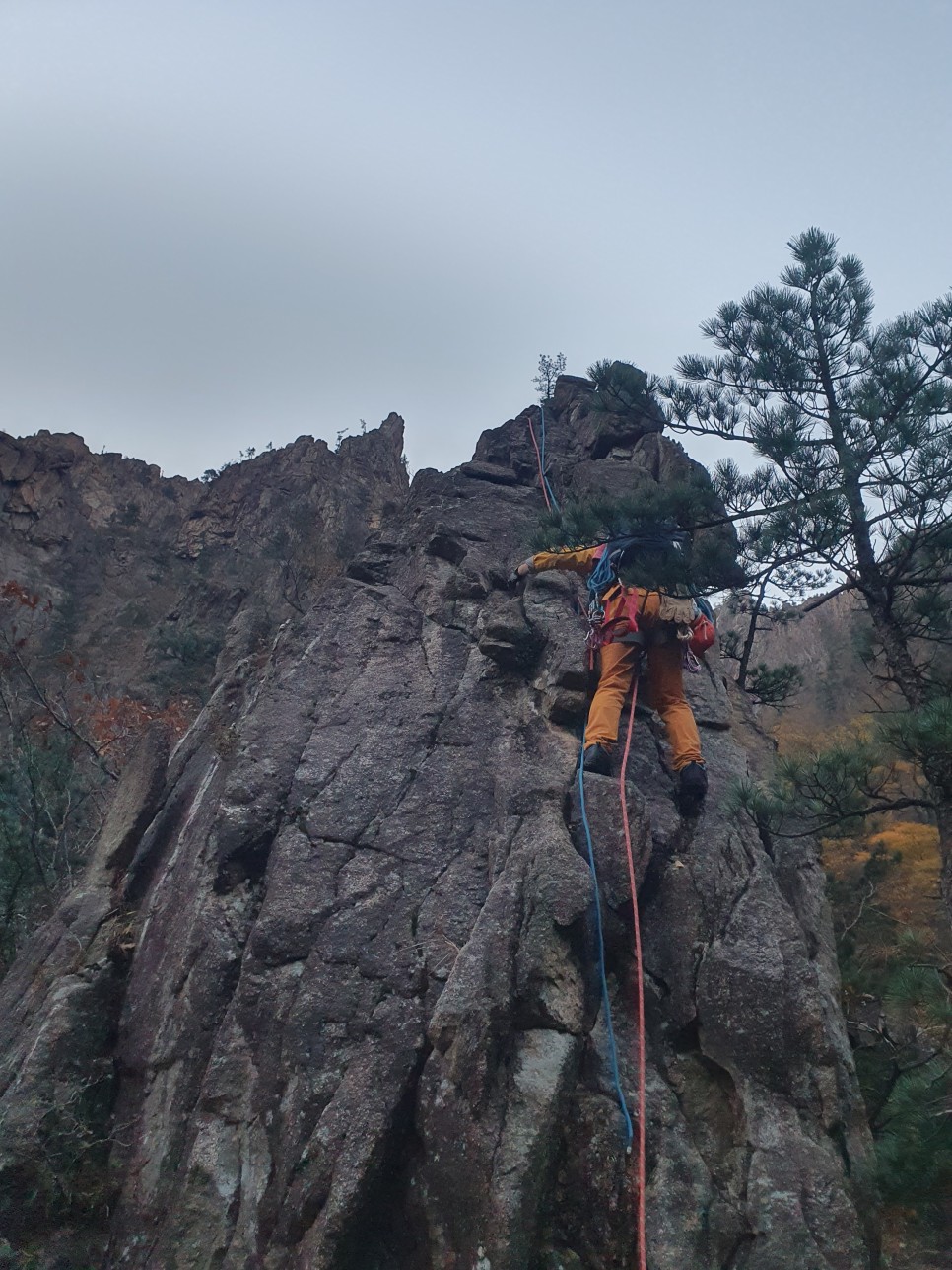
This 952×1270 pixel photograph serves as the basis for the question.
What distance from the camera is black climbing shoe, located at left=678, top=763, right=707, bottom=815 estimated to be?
606 centimetres

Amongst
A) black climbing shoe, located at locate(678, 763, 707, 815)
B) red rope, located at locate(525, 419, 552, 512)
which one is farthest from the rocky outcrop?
black climbing shoe, located at locate(678, 763, 707, 815)

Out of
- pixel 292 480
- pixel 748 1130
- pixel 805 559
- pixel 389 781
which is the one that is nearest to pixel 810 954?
pixel 748 1130

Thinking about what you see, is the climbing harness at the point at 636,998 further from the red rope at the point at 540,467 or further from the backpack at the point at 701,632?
the red rope at the point at 540,467

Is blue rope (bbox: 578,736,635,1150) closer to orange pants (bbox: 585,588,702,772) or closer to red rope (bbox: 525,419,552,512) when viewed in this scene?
orange pants (bbox: 585,588,702,772)

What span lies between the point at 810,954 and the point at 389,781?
3195 mm

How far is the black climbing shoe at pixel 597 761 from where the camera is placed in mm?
6125

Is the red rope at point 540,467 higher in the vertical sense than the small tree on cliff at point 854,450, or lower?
higher

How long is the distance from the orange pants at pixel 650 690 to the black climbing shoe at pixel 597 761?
0.23ft

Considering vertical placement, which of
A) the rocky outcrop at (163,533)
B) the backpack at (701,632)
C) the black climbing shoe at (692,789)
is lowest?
the black climbing shoe at (692,789)

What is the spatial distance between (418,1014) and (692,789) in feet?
8.34

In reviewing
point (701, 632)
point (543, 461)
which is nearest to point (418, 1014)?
point (701, 632)

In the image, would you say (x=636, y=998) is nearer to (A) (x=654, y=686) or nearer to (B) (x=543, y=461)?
(A) (x=654, y=686)

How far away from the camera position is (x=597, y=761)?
20.2 ft

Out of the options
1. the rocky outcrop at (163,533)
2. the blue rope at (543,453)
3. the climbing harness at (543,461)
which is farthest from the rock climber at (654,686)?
the rocky outcrop at (163,533)
